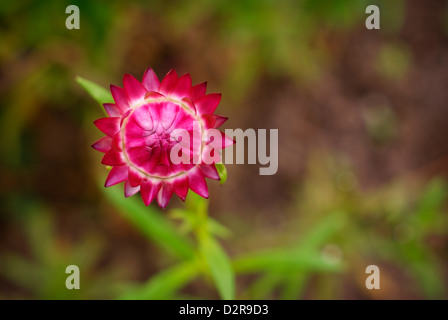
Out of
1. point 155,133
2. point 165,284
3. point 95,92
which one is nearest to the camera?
point 155,133

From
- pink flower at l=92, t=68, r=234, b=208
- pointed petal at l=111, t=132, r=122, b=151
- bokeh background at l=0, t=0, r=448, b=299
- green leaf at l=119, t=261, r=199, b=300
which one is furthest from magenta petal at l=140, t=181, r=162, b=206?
bokeh background at l=0, t=0, r=448, b=299

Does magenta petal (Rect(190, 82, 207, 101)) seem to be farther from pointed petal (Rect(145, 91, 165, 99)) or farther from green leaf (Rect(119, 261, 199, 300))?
green leaf (Rect(119, 261, 199, 300))

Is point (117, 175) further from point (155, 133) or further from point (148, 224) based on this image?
point (148, 224)

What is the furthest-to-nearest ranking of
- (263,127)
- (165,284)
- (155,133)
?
(263,127)
(165,284)
(155,133)

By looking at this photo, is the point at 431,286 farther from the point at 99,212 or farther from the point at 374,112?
the point at 99,212

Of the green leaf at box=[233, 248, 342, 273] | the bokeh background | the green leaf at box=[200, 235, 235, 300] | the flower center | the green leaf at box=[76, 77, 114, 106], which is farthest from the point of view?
the bokeh background

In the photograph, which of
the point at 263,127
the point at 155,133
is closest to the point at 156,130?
the point at 155,133

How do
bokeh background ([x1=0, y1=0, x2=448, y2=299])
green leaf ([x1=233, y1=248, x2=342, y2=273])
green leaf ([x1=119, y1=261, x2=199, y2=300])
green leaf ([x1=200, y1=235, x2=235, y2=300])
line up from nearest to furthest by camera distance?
green leaf ([x1=200, y1=235, x2=235, y2=300]) → green leaf ([x1=119, y1=261, x2=199, y2=300]) → green leaf ([x1=233, y1=248, x2=342, y2=273]) → bokeh background ([x1=0, y1=0, x2=448, y2=299])

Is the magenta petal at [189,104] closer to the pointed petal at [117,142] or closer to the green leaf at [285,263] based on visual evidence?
the pointed petal at [117,142]
